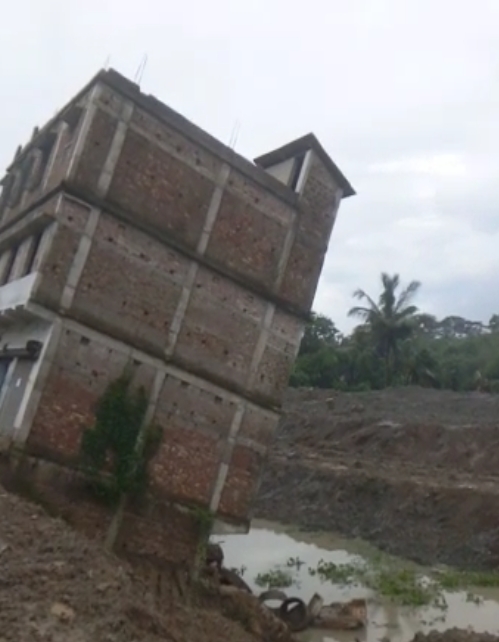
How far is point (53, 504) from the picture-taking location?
1420 cm

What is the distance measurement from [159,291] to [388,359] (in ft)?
122

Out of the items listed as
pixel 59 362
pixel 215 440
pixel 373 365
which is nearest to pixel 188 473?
pixel 215 440

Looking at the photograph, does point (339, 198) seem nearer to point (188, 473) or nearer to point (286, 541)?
point (188, 473)

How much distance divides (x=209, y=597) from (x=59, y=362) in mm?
5773

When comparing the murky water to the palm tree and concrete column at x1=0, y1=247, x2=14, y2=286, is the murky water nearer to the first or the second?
concrete column at x1=0, y1=247, x2=14, y2=286

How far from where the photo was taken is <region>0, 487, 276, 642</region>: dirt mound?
774cm

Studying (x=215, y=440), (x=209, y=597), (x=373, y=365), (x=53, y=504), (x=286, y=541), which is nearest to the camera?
(x=53, y=504)

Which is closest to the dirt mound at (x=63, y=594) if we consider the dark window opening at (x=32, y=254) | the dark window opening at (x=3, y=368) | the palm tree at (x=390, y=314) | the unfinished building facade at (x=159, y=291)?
the unfinished building facade at (x=159, y=291)

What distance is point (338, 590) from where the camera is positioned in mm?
20562

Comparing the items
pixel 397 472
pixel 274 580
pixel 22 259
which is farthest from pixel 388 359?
pixel 22 259

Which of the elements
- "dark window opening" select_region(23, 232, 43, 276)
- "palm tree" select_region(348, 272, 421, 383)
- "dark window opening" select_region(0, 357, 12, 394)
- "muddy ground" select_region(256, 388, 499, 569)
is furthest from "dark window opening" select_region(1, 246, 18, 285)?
"palm tree" select_region(348, 272, 421, 383)

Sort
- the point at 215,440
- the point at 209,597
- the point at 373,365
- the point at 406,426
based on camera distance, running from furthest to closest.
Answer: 1. the point at 373,365
2. the point at 406,426
3. the point at 215,440
4. the point at 209,597

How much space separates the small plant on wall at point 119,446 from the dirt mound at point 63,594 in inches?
130

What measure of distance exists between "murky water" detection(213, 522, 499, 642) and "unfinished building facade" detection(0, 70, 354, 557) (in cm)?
437
